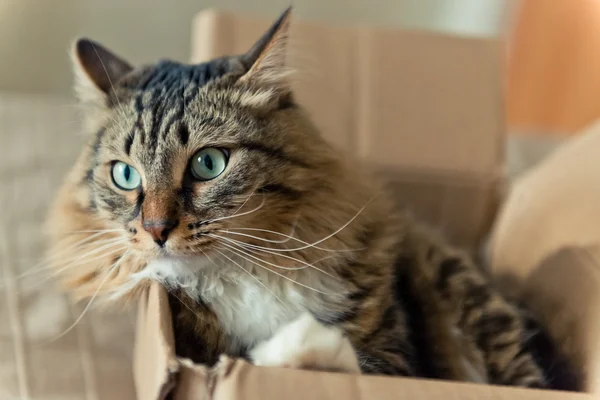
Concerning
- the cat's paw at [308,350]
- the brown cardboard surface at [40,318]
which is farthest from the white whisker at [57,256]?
the cat's paw at [308,350]

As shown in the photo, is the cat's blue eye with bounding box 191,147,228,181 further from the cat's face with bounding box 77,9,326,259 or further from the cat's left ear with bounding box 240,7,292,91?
the cat's left ear with bounding box 240,7,292,91

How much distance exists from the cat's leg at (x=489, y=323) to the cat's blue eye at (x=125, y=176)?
0.60 m

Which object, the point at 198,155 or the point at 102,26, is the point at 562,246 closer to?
the point at 198,155

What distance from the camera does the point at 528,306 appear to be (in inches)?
47.0

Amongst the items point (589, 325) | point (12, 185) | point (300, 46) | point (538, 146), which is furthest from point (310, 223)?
point (538, 146)

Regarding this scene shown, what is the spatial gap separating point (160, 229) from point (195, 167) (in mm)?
115

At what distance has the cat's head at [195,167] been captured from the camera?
32.3 inches

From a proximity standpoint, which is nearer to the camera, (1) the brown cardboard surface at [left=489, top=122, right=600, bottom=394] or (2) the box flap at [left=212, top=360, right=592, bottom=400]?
(2) the box flap at [left=212, top=360, right=592, bottom=400]

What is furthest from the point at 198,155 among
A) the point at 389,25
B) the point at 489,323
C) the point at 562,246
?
the point at 389,25

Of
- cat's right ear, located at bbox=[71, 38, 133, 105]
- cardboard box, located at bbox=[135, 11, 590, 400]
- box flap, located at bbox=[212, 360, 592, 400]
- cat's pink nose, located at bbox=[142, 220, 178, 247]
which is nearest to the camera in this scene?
box flap, located at bbox=[212, 360, 592, 400]

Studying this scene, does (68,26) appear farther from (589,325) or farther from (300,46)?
(589,325)

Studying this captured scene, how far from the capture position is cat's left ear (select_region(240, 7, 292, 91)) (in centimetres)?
86

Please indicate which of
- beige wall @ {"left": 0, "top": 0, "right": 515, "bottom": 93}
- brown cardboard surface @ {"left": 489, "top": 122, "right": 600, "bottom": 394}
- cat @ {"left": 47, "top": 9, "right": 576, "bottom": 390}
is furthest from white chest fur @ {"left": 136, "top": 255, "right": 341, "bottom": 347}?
beige wall @ {"left": 0, "top": 0, "right": 515, "bottom": 93}

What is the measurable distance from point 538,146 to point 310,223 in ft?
4.53
